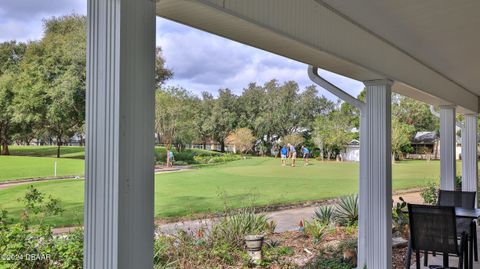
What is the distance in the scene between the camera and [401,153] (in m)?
16.8

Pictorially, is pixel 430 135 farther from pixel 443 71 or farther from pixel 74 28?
pixel 74 28

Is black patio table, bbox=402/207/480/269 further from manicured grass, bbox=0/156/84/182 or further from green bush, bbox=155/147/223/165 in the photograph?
green bush, bbox=155/147/223/165

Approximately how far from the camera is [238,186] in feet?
29.9

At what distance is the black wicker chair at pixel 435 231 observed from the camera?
326cm

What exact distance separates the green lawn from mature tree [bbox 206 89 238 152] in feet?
3.22

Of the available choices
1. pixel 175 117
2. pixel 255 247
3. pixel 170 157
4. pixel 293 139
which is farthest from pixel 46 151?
pixel 293 139

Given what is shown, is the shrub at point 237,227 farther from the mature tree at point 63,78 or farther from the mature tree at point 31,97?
the mature tree at point 31,97

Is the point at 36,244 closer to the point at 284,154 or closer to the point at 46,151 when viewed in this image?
the point at 46,151

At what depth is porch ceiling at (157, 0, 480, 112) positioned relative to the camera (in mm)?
1848

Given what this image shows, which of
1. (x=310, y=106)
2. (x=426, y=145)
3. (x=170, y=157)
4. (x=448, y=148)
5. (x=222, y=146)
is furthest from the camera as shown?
(x=426, y=145)

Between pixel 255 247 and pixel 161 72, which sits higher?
pixel 161 72

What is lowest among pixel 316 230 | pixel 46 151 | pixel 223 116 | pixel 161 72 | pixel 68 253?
pixel 316 230

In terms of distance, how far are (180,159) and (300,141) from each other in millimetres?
6022

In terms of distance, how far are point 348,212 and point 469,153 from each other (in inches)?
114
